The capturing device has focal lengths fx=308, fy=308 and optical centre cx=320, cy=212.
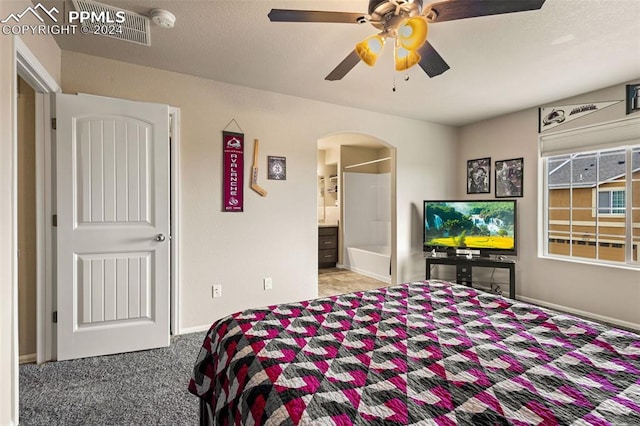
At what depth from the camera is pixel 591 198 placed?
3551 millimetres

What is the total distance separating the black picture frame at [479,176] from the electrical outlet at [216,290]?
12.6 ft

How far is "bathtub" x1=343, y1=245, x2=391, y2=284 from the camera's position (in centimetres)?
521

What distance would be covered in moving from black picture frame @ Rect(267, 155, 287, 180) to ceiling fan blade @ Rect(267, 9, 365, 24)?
6.34 feet

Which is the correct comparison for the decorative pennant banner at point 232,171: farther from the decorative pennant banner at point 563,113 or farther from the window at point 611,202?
the window at point 611,202

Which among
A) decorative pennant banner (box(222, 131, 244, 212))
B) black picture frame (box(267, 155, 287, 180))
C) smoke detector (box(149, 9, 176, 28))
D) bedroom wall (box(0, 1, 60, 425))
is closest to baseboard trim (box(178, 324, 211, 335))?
decorative pennant banner (box(222, 131, 244, 212))

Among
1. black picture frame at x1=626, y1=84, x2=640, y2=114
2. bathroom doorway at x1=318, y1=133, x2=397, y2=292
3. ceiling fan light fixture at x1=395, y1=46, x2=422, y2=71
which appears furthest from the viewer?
bathroom doorway at x1=318, y1=133, x2=397, y2=292

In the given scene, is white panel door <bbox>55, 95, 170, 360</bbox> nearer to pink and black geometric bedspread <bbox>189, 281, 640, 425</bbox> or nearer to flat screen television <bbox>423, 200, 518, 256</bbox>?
pink and black geometric bedspread <bbox>189, 281, 640, 425</bbox>

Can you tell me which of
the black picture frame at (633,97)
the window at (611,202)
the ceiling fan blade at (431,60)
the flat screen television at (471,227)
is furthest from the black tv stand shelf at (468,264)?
the ceiling fan blade at (431,60)

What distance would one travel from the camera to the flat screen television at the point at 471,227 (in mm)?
3945

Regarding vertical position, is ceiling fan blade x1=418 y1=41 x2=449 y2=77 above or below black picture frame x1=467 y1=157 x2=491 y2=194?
above

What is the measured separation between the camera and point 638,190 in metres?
3.18

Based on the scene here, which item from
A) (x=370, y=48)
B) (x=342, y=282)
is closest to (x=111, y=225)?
(x=370, y=48)

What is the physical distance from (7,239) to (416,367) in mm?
2081

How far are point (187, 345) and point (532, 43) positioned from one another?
147 inches
